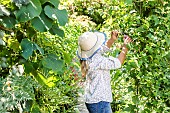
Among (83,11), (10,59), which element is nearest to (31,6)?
(10,59)

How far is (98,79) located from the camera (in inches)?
108

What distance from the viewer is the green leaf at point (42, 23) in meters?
1.41

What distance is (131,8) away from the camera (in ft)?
7.29

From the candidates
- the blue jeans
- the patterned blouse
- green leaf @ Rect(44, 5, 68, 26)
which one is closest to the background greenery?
green leaf @ Rect(44, 5, 68, 26)

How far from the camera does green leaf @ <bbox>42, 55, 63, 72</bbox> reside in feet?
4.90

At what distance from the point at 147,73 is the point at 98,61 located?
61 centimetres

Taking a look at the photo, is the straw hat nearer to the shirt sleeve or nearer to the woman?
the woman

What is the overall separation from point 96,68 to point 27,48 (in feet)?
4.20

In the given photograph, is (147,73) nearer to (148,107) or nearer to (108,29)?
(148,107)

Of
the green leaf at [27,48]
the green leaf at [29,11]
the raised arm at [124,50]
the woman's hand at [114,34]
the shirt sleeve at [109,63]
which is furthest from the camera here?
the shirt sleeve at [109,63]

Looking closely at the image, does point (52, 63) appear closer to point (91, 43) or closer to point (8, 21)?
point (8, 21)

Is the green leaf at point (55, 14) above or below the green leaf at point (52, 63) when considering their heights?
above

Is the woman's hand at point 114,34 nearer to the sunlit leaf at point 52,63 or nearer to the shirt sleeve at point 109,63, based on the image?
the shirt sleeve at point 109,63

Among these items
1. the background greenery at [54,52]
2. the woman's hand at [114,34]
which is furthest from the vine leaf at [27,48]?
the woman's hand at [114,34]
